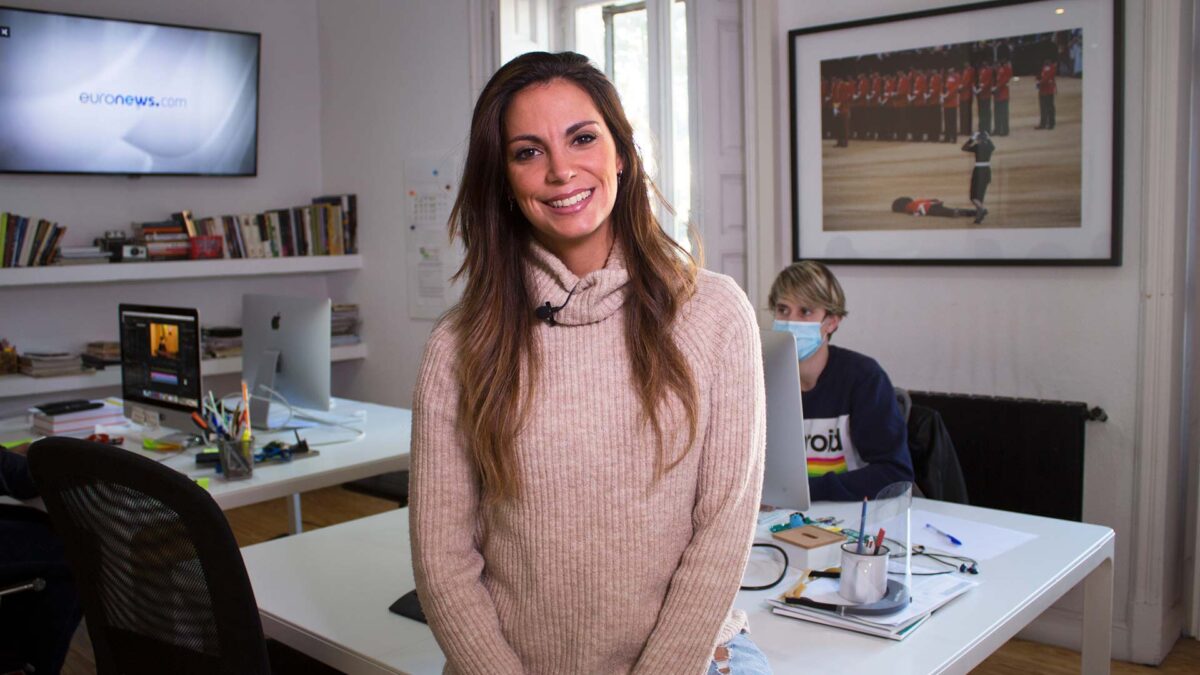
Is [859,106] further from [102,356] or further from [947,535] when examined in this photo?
[102,356]

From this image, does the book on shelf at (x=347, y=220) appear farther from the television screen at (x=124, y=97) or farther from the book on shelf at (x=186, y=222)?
the book on shelf at (x=186, y=222)

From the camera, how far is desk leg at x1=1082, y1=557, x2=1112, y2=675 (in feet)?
6.95

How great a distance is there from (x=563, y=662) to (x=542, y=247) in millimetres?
568

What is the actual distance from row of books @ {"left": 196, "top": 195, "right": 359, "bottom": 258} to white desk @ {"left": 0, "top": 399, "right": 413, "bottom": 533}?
1.82 meters

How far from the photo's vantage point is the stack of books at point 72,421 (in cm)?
329

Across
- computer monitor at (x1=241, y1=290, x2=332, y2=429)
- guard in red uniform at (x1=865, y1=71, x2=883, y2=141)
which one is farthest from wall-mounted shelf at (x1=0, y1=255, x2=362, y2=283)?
guard in red uniform at (x1=865, y1=71, x2=883, y2=141)

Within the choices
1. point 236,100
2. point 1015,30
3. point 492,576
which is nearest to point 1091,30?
point 1015,30

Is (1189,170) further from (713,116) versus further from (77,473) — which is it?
(77,473)

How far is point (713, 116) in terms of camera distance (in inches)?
157

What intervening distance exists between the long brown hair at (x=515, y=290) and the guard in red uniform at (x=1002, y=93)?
6.70 ft

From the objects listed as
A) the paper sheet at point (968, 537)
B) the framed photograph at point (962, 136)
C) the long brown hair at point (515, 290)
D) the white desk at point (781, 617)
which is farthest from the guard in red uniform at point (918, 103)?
the long brown hair at point (515, 290)

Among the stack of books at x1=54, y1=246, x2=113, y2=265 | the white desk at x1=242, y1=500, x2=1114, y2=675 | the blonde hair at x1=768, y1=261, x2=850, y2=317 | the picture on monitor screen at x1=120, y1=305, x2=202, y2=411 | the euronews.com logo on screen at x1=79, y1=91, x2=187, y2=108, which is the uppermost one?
the euronews.com logo on screen at x1=79, y1=91, x2=187, y2=108

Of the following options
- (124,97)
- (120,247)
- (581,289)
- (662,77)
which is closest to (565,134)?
(581,289)

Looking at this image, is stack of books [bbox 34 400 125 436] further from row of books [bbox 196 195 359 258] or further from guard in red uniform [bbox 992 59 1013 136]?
guard in red uniform [bbox 992 59 1013 136]
